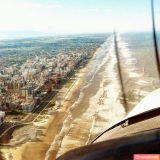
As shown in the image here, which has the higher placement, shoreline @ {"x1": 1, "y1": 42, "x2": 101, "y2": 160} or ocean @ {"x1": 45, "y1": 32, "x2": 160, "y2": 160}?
ocean @ {"x1": 45, "y1": 32, "x2": 160, "y2": 160}

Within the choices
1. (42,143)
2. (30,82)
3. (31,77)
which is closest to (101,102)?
(42,143)

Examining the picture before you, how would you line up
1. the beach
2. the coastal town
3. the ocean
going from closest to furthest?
the beach, the ocean, the coastal town

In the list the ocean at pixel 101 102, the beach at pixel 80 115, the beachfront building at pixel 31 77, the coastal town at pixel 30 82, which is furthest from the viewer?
the beachfront building at pixel 31 77

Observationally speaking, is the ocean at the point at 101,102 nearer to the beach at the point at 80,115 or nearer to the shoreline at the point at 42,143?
the beach at the point at 80,115

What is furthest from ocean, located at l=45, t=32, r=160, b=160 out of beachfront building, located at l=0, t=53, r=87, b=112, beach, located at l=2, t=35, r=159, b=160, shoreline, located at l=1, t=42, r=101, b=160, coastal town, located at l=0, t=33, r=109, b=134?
beachfront building, located at l=0, t=53, r=87, b=112

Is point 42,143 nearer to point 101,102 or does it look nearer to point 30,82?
point 101,102

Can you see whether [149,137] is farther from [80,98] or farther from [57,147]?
[80,98]

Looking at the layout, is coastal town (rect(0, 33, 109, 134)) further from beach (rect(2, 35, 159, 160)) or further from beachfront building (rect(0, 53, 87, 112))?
beach (rect(2, 35, 159, 160))

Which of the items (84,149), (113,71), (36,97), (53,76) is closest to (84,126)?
(36,97)

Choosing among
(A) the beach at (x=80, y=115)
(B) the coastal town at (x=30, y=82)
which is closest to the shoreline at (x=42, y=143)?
(A) the beach at (x=80, y=115)
